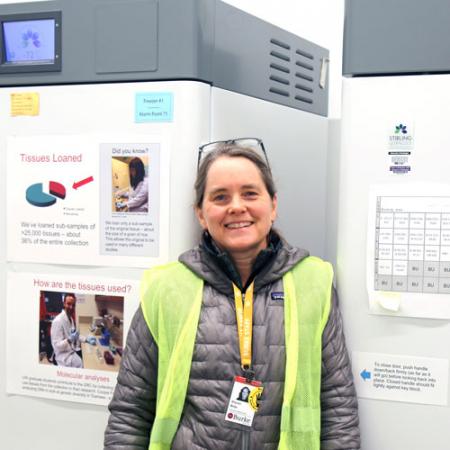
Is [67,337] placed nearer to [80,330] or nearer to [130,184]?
[80,330]

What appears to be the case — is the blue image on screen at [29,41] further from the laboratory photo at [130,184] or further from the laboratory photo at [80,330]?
the laboratory photo at [80,330]

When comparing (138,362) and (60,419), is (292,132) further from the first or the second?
(60,419)

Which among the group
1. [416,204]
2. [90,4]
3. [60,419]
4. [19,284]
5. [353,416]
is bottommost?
[60,419]

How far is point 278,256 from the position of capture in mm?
1241

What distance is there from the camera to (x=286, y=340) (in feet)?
3.92

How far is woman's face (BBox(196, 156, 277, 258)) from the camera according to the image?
1.22 meters

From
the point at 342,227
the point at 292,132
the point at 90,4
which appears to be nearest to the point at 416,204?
the point at 342,227

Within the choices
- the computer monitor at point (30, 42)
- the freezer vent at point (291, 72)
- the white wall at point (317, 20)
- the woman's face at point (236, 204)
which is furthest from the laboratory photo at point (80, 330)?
the white wall at point (317, 20)

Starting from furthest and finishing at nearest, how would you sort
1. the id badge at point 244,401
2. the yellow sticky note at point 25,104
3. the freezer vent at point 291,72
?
the freezer vent at point 291,72 < the yellow sticky note at point 25,104 < the id badge at point 244,401

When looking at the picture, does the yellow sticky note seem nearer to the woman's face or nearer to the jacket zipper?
the woman's face

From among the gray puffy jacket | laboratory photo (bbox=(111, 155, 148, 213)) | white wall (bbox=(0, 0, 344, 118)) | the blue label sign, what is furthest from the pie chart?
white wall (bbox=(0, 0, 344, 118))

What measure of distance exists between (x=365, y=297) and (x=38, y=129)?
85cm

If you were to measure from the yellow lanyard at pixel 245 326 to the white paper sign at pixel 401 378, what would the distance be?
0.24 meters

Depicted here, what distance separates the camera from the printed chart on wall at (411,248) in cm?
119
